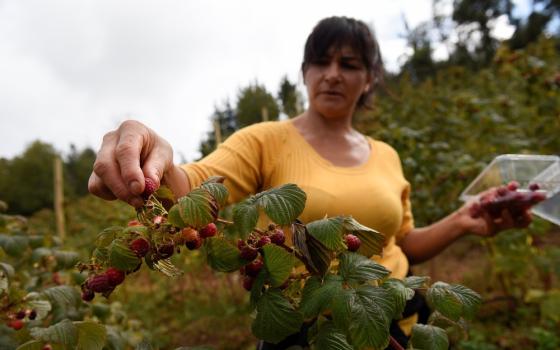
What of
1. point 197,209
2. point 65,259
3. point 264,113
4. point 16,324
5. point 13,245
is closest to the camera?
point 197,209

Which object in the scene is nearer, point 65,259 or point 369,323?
point 369,323

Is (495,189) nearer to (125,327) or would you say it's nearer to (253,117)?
(253,117)

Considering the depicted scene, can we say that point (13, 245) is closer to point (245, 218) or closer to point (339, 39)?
point (245, 218)

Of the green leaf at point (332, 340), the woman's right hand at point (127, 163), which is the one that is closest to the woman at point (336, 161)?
the woman's right hand at point (127, 163)

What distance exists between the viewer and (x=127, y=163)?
0.53 metres

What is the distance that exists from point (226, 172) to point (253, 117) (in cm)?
82

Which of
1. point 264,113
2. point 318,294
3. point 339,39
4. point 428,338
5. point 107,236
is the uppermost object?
point 339,39

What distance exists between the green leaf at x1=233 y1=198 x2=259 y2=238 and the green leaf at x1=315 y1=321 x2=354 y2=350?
6.0 inches

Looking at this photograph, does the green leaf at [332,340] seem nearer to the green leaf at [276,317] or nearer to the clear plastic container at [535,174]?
the green leaf at [276,317]

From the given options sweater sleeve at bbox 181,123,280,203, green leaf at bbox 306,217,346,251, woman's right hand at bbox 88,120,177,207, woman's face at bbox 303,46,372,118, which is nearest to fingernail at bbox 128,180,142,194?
woman's right hand at bbox 88,120,177,207

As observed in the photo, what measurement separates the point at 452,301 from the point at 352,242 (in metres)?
0.16

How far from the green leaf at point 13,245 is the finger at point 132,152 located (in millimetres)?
643

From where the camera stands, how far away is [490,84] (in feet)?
16.0

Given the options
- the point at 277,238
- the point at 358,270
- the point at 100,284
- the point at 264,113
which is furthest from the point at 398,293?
the point at 264,113
